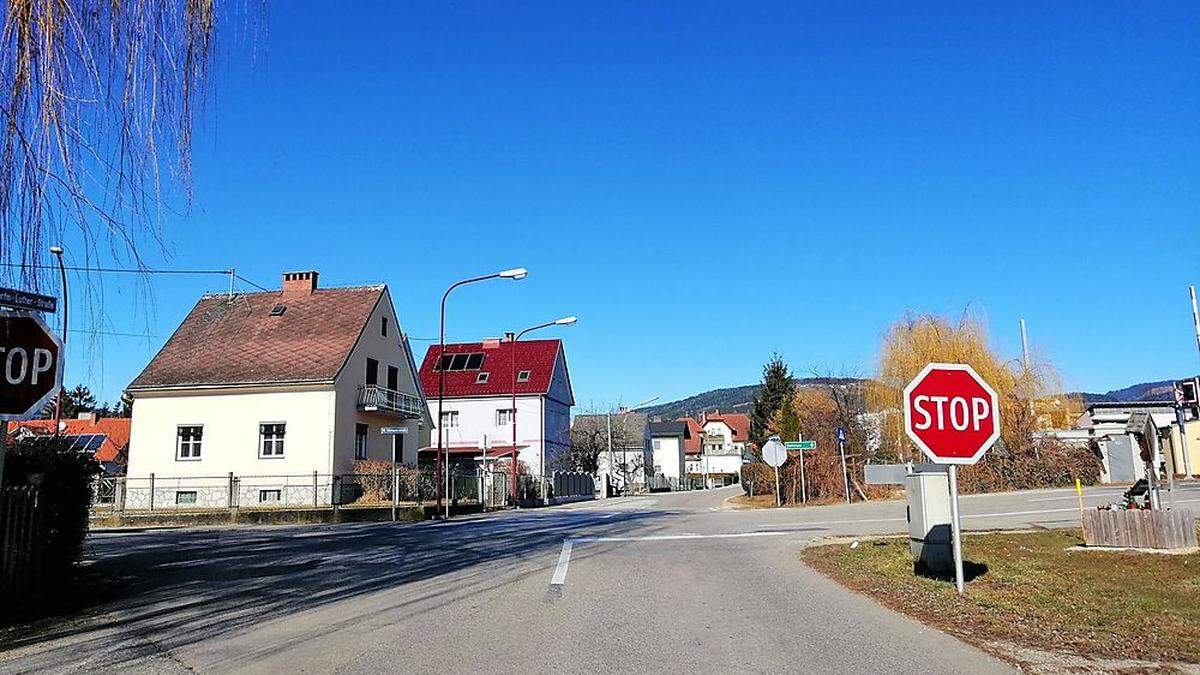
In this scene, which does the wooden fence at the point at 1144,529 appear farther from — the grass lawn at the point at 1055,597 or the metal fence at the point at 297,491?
the metal fence at the point at 297,491

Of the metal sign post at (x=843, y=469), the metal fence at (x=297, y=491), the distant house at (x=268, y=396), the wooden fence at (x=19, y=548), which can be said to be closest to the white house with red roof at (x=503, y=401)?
the distant house at (x=268, y=396)

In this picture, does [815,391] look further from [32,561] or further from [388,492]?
[32,561]

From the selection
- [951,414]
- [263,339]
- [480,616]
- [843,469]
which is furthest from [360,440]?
[951,414]

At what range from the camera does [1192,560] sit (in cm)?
1123

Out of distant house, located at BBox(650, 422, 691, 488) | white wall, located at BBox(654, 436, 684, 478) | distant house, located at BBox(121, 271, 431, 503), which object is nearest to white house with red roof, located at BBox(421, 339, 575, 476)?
distant house, located at BBox(121, 271, 431, 503)

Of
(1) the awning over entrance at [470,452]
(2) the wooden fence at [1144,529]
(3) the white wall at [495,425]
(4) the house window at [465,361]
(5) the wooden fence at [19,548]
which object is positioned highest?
(4) the house window at [465,361]

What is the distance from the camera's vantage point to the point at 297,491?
32.9 meters

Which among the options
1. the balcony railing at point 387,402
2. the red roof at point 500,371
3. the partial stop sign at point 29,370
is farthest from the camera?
the red roof at point 500,371

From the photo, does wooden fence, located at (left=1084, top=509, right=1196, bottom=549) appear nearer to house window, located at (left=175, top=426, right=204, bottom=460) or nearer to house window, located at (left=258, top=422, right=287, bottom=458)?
house window, located at (left=258, top=422, right=287, bottom=458)

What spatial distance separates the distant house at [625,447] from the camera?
74062 millimetres

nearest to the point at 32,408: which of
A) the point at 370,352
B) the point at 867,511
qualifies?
the point at 867,511

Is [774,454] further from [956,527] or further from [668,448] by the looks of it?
[668,448]

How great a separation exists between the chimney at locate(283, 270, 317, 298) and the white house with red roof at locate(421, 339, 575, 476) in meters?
15.9

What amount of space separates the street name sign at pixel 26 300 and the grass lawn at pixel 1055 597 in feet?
24.6
